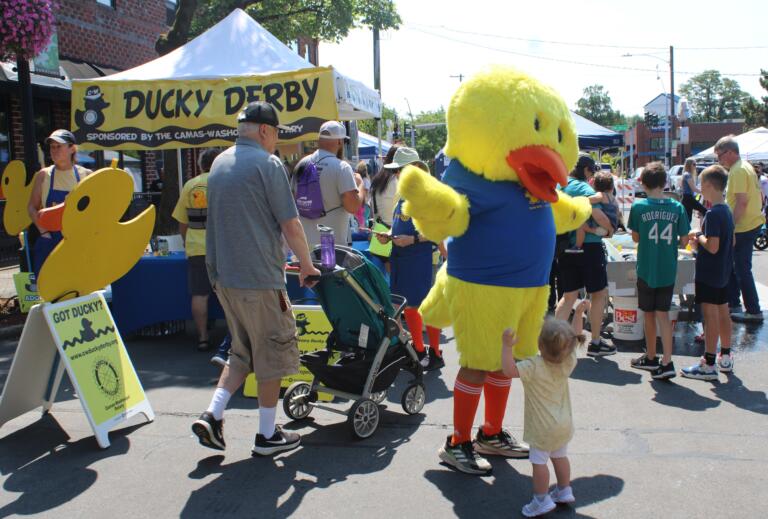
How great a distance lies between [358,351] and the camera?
4582 millimetres

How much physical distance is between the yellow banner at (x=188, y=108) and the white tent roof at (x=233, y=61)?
221 mm

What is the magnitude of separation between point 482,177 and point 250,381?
244 centimetres

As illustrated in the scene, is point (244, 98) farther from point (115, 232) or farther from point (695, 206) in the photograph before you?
point (695, 206)

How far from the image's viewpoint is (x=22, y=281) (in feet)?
25.4

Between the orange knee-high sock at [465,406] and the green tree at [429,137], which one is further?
the green tree at [429,137]

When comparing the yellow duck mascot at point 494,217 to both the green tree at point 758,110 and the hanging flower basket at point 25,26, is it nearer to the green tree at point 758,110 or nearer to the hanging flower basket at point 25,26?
the hanging flower basket at point 25,26

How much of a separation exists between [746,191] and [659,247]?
2.23 m

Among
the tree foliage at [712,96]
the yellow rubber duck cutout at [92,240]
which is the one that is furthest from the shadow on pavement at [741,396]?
the tree foliage at [712,96]

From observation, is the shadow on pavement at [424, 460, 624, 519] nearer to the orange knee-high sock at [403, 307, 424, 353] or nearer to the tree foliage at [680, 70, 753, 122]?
the orange knee-high sock at [403, 307, 424, 353]

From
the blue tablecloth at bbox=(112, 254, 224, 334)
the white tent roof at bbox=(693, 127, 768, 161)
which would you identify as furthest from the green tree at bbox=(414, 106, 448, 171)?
the blue tablecloth at bbox=(112, 254, 224, 334)

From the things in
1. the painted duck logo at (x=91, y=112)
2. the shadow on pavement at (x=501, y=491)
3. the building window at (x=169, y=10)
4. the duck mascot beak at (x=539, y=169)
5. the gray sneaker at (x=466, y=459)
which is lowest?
the shadow on pavement at (x=501, y=491)

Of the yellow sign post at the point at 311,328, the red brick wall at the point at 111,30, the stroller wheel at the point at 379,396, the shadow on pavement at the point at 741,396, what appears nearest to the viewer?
the stroller wheel at the point at 379,396

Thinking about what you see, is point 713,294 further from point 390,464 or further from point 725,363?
point 390,464

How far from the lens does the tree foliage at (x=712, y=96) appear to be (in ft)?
380
